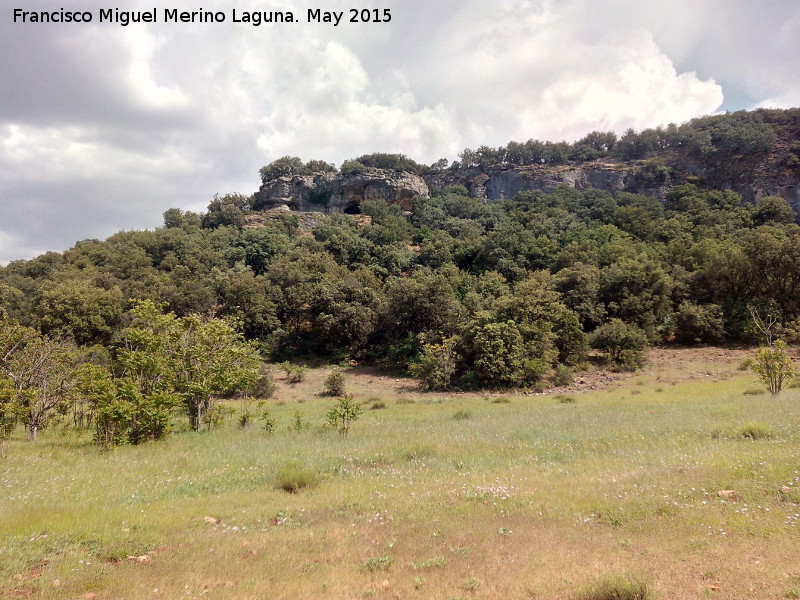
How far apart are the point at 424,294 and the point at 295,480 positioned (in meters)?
34.0

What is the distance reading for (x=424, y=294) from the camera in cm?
4288

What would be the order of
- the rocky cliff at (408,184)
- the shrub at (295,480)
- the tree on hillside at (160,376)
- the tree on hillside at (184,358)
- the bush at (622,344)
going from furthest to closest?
the rocky cliff at (408,184) < the bush at (622,344) < the tree on hillside at (184,358) < the tree on hillside at (160,376) < the shrub at (295,480)

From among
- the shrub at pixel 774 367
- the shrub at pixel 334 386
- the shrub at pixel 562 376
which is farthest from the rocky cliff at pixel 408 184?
the shrub at pixel 774 367

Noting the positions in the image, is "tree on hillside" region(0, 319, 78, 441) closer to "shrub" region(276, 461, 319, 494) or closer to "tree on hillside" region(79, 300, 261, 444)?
"tree on hillside" region(79, 300, 261, 444)

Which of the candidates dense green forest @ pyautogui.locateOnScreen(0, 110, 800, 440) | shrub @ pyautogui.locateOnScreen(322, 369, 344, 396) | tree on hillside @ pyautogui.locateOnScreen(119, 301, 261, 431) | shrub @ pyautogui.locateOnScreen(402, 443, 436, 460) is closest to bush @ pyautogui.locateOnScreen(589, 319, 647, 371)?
dense green forest @ pyautogui.locateOnScreen(0, 110, 800, 440)

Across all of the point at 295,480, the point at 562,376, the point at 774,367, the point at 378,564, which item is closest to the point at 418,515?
the point at 378,564

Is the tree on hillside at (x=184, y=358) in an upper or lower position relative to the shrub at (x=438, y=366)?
upper

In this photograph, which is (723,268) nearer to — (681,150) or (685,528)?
(685,528)

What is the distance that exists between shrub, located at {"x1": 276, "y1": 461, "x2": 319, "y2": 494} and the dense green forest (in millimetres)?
7242

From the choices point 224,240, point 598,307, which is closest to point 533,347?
point 598,307

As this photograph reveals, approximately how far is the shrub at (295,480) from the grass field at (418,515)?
70mm

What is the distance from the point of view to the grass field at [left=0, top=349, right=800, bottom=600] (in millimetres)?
5230

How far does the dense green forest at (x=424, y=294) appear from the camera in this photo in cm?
1956

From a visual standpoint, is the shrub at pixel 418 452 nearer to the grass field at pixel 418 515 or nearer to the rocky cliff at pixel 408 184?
the grass field at pixel 418 515
